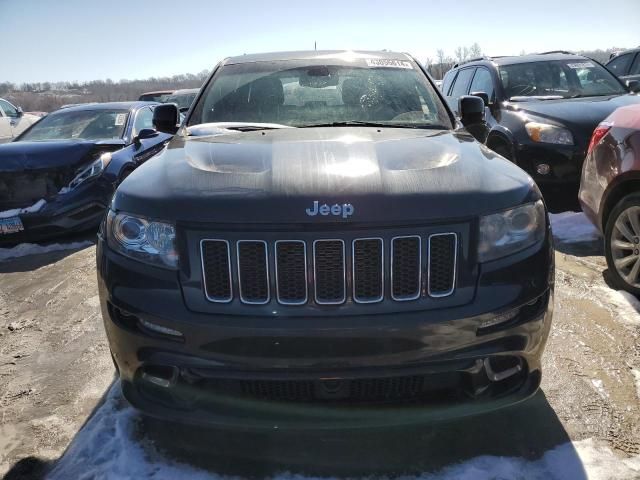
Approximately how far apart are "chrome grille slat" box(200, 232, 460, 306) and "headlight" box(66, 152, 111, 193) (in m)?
4.28

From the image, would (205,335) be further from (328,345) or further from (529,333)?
(529,333)

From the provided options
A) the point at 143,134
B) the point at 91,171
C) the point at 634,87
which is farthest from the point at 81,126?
the point at 634,87

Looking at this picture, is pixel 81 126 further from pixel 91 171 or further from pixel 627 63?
pixel 627 63

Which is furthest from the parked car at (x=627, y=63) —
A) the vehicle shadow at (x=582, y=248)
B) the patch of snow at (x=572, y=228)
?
the vehicle shadow at (x=582, y=248)

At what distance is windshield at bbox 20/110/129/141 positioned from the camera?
6699 millimetres

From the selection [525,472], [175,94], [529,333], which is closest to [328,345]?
[529,333]

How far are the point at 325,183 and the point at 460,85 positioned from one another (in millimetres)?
7132

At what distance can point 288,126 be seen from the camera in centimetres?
322

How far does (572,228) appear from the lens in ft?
18.1

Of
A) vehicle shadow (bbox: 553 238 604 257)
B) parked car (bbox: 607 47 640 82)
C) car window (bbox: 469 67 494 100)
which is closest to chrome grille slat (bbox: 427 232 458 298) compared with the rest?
vehicle shadow (bbox: 553 238 604 257)

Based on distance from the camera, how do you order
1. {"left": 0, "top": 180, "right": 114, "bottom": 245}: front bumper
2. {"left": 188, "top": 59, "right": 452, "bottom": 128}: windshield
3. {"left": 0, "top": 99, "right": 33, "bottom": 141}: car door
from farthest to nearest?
{"left": 0, "top": 99, "right": 33, "bottom": 141}: car door → {"left": 0, "top": 180, "right": 114, "bottom": 245}: front bumper → {"left": 188, "top": 59, "right": 452, "bottom": 128}: windshield

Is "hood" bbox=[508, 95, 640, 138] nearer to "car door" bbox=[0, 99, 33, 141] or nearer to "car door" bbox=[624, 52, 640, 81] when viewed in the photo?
"car door" bbox=[624, 52, 640, 81]

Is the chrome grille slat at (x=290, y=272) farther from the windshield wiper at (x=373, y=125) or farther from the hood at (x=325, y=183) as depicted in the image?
the windshield wiper at (x=373, y=125)

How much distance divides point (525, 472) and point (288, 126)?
2172mm
